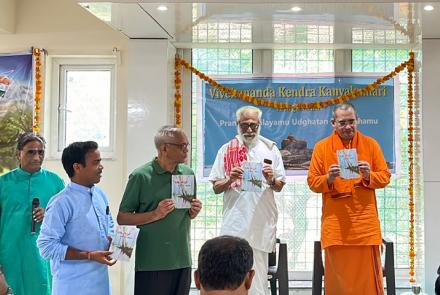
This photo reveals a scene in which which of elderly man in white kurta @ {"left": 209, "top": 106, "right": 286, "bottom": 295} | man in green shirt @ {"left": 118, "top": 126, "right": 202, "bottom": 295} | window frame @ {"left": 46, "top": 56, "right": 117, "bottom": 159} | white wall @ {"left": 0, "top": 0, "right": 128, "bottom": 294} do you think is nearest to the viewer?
man in green shirt @ {"left": 118, "top": 126, "right": 202, "bottom": 295}

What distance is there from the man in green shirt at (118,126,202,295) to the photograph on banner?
215 cm

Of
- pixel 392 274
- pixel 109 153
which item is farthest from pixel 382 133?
pixel 109 153

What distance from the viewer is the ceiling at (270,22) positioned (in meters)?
3.68

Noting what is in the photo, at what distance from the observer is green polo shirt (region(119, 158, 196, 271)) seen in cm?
271

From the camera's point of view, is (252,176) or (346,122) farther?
(346,122)

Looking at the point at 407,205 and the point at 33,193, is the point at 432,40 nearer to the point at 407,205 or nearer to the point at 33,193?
the point at 407,205

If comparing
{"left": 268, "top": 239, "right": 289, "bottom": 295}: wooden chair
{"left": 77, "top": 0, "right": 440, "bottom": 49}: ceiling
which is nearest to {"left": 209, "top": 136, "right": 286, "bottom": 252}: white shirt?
{"left": 268, "top": 239, "right": 289, "bottom": 295}: wooden chair

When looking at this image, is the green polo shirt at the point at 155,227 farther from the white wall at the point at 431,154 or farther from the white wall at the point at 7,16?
the white wall at the point at 7,16

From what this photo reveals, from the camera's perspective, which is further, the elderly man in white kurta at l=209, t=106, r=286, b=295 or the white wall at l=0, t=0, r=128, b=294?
the white wall at l=0, t=0, r=128, b=294

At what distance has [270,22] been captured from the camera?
164 inches

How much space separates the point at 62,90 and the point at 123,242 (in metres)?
2.87

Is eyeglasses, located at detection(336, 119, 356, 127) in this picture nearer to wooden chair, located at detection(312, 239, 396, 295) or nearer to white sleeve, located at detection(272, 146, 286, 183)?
white sleeve, located at detection(272, 146, 286, 183)

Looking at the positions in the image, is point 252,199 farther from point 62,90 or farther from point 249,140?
point 62,90

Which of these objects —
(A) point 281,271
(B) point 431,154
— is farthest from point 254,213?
(B) point 431,154
